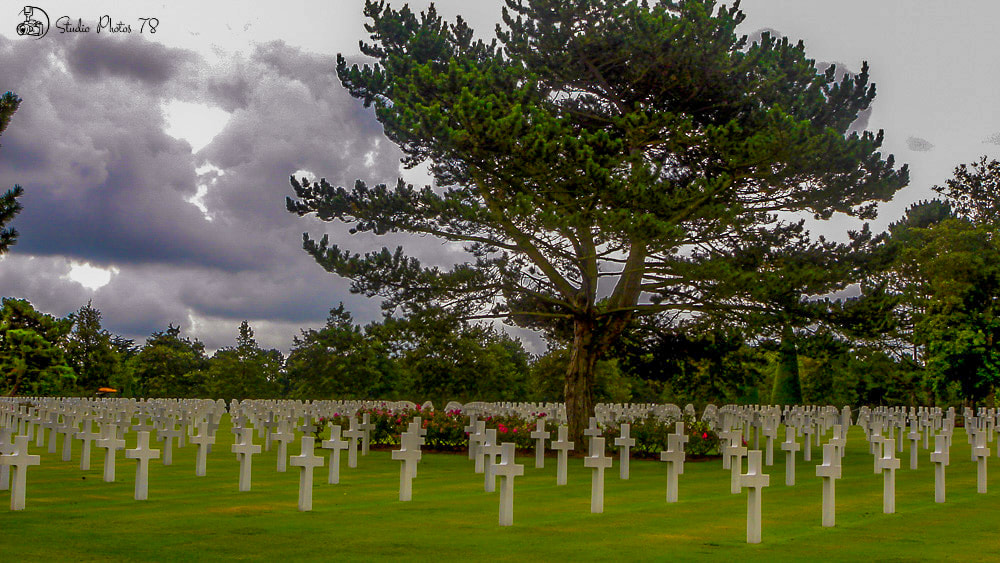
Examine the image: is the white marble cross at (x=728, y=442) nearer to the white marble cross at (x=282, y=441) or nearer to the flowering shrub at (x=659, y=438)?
the flowering shrub at (x=659, y=438)

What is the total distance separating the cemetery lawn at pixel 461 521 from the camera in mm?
8336

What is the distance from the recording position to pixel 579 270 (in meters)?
25.9

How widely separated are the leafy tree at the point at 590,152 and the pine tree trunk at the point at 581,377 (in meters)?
0.06

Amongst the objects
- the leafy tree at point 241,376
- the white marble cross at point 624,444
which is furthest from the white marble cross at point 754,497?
the leafy tree at point 241,376

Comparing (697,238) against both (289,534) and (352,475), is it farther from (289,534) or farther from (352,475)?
(289,534)

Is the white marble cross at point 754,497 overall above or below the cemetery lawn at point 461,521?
above

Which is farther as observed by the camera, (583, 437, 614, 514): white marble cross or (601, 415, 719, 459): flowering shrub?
(601, 415, 719, 459): flowering shrub

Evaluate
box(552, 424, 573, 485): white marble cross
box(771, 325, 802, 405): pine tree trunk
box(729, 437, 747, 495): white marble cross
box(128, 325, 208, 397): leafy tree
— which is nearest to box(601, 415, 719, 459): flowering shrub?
box(552, 424, 573, 485): white marble cross

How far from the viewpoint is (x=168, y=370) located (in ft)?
277

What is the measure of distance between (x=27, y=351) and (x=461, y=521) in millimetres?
45191

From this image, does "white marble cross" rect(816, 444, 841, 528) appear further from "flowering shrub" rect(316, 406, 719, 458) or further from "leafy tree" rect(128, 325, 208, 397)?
"leafy tree" rect(128, 325, 208, 397)

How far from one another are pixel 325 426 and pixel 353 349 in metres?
34.1

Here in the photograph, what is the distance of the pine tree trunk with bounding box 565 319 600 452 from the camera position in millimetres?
24391

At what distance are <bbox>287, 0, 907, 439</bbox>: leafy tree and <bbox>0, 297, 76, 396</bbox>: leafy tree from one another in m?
32.6
